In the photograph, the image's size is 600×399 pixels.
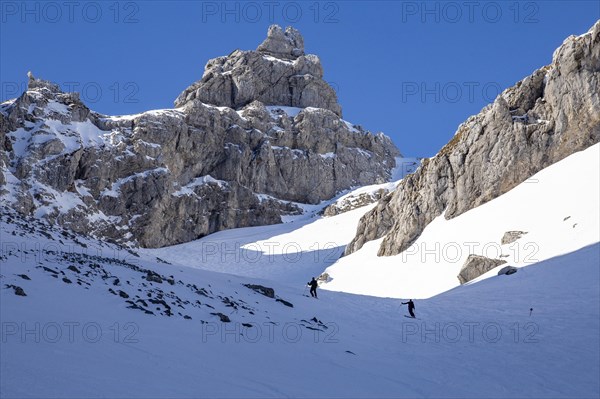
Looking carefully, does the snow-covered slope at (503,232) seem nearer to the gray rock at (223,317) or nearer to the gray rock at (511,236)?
the gray rock at (511,236)

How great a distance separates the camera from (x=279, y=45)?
172 metres

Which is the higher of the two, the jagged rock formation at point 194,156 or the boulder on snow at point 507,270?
the jagged rock formation at point 194,156

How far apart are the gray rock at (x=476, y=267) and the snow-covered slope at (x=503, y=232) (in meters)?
1.09

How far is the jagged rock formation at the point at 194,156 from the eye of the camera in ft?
324

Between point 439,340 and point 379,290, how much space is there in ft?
89.4

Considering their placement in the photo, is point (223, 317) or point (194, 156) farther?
point (194, 156)

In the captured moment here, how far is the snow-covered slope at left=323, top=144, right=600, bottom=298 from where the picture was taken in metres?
38.7

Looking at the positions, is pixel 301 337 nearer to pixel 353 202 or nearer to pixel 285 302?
pixel 285 302

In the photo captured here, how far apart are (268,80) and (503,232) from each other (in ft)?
401

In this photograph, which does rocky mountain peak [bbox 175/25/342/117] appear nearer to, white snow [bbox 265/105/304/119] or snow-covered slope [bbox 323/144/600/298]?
white snow [bbox 265/105/304/119]

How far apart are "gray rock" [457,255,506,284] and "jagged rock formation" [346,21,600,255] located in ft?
61.6

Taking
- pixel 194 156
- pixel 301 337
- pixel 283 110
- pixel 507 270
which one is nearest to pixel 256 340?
pixel 301 337

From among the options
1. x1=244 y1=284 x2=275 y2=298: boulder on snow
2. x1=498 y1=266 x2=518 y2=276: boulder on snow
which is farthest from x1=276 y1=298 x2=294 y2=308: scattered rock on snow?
x1=498 y1=266 x2=518 y2=276: boulder on snow

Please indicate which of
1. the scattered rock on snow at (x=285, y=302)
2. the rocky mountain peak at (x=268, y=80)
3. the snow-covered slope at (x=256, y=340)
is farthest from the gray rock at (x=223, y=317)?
the rocky mountain peak at (x=268, y=80)
